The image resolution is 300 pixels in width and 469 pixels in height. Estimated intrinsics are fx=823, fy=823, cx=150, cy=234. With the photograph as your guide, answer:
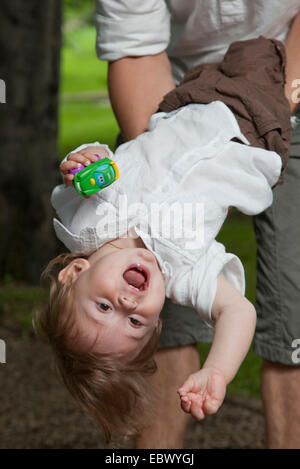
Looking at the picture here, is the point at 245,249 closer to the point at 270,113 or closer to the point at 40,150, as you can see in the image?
the point at 40,150

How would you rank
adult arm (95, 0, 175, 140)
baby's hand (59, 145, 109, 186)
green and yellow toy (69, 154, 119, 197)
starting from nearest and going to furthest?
green and yellow toy (69, 154, 119, 197), baby's hand (59, 145, 109, 186), adult arm (95, 0, 175, 140)

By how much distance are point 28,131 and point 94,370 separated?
3767mm

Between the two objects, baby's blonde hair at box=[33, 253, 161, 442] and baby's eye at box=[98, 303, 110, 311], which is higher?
baby's eye at box=[98, 303, 110, 311]

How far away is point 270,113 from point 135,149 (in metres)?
0.41

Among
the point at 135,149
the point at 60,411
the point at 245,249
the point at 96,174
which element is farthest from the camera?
the point at 245,249

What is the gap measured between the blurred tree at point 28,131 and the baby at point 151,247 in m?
3.51

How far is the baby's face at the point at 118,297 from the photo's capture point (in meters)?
2.26

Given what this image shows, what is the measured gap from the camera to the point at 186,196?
2.32m

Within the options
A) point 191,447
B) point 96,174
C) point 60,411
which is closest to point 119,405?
point 96,174

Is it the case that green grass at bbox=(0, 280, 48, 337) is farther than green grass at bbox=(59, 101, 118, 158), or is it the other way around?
green grass at bbox=(59, 101, 118, 158)

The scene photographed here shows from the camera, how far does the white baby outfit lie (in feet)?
7.50

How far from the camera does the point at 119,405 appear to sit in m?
Answer: 2.54

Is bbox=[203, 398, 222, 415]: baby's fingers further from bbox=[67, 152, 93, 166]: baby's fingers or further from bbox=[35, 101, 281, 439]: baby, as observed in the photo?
bbox=[67, 152, 93, 166]: baby's fingers

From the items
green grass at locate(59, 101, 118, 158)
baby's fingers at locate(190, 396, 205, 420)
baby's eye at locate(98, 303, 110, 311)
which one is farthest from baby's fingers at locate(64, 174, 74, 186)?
green grass at locate(59, 101, 118, 158)
